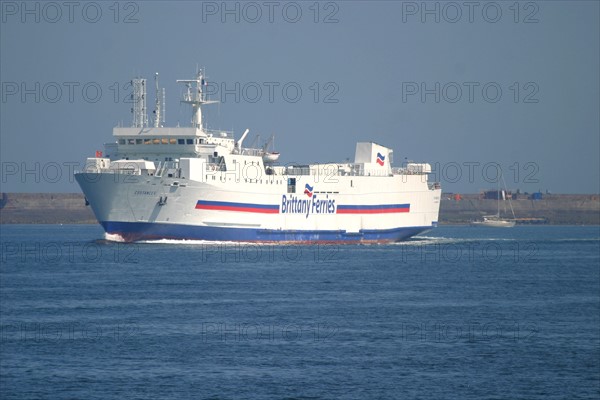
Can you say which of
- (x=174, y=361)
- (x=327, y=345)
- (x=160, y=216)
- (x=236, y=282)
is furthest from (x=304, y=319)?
(x=160, y=216)

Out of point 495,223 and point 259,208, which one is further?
point 495,223

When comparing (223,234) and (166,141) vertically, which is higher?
(166,141)

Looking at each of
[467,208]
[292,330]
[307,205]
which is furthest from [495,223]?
[292,330]

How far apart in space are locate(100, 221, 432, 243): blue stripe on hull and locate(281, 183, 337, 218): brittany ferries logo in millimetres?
1217

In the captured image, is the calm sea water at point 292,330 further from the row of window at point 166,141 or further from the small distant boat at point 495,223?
the small distant boat at point 495,223

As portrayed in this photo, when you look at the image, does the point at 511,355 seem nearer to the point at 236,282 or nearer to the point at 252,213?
the point at 236,282

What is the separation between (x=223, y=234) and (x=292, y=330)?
1137 inches

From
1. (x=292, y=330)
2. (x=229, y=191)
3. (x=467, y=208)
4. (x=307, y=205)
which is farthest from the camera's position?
(x=467, y=208)

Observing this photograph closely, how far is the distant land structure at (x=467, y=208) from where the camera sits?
5384 inches

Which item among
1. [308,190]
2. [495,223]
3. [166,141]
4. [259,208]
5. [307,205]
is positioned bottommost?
[495,223]

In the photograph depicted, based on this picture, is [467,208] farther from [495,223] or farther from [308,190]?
[308,190]

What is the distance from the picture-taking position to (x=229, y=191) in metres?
56.7

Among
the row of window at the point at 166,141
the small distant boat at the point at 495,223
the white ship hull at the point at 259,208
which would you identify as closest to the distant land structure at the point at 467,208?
the small distant boat at the point at 495,223

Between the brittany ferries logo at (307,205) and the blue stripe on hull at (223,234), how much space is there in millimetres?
1217
